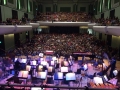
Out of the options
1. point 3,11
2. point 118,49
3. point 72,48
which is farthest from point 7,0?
point 118,49

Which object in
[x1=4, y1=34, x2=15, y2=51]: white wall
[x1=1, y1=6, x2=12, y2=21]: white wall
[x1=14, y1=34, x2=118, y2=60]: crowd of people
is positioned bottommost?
[x1=14, y1=34, x2=118, y2=60]: crowd of people

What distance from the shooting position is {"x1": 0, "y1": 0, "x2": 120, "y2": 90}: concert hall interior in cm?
861

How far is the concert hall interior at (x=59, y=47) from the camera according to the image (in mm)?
8612

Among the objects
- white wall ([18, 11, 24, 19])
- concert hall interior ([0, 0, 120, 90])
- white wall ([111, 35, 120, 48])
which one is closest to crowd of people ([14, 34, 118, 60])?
concert hall interior ([0, 0, 120, 90])

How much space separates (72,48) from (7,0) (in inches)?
435

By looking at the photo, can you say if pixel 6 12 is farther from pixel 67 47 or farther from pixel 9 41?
pixel 67 47

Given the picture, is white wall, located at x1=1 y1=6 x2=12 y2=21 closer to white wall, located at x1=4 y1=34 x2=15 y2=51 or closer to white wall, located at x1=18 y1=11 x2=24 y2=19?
white wall, located at x1=4 y1=34 x2=15 y2=51

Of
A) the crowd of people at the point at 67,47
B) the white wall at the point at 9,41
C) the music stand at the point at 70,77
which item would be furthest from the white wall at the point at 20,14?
the music stand at the point at 70,77

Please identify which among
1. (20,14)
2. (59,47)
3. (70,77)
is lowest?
(59,47)

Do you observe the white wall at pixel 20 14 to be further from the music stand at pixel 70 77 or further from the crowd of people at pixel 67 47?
the music stand at pixel 70 77

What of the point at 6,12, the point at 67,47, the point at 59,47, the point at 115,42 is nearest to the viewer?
the point at 6,12

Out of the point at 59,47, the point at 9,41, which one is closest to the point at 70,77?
the point at 59,47

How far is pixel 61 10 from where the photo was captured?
130 ft

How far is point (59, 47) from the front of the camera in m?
21.9
